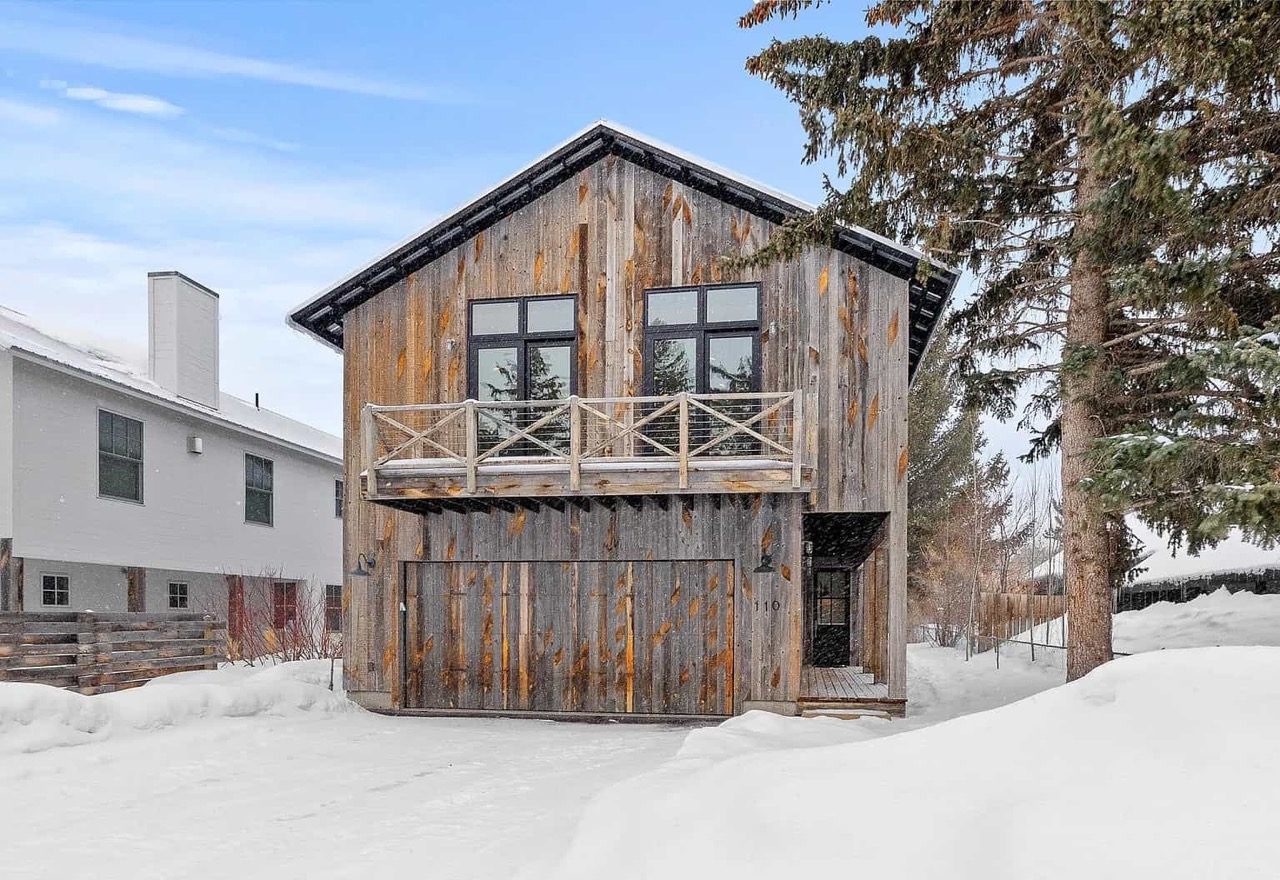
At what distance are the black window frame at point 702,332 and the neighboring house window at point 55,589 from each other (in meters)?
12.5

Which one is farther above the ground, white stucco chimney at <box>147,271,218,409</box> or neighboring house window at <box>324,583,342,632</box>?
white stucco chimney at <box>147,271,218,409</box>

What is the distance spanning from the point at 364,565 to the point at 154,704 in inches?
133

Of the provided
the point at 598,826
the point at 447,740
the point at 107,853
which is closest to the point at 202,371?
the point at 447,740

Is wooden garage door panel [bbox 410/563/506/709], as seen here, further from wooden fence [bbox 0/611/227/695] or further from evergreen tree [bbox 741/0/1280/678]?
evergreen tree [bbox 741/0/1280/678]

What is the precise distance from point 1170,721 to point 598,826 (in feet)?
11.5

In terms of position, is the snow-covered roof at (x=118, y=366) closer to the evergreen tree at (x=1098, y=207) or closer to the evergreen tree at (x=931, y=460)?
the evergreen tree at (x=1098, y=207)

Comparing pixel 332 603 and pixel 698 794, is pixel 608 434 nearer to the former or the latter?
pixel 698 794

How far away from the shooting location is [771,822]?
529cm

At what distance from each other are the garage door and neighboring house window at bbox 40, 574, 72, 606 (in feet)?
27.6

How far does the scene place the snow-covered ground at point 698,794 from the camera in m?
4.54

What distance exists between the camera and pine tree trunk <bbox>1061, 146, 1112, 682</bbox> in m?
11.5

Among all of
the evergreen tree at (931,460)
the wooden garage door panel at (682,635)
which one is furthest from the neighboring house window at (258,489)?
the evergreen tree at (931,460)

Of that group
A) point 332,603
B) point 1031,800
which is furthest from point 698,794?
point 332,603

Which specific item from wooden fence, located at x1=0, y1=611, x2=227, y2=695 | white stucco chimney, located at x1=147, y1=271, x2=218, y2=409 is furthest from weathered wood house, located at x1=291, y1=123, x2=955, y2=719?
white stucco chimney, located at x1=147, y1=271, x2=218, y2=409
